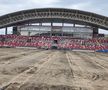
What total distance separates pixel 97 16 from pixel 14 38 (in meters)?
34.7

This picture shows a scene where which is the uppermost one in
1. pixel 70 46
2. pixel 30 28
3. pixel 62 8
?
pixel 62 8

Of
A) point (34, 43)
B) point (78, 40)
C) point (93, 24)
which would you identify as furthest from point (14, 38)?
point (93, 24)

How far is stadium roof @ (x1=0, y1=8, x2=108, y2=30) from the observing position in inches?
4296

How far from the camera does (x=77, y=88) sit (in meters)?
12.5

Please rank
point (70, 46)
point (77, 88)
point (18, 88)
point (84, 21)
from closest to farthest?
1. point (18, 88)
2. point (77, 88)
3. point (70, 46)
4. point (84, 21)

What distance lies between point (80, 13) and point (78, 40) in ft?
44.5

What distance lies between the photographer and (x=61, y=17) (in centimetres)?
10838

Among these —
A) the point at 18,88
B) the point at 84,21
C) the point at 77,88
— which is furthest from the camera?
the point at 84,21

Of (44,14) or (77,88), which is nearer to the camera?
(77,88)

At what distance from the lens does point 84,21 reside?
358 feet

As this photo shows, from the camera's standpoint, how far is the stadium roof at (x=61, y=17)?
358 ft

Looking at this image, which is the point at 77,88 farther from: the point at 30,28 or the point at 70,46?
the point at 30,28

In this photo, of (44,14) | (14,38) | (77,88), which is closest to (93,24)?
(44,14)

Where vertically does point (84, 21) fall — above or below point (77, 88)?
above
